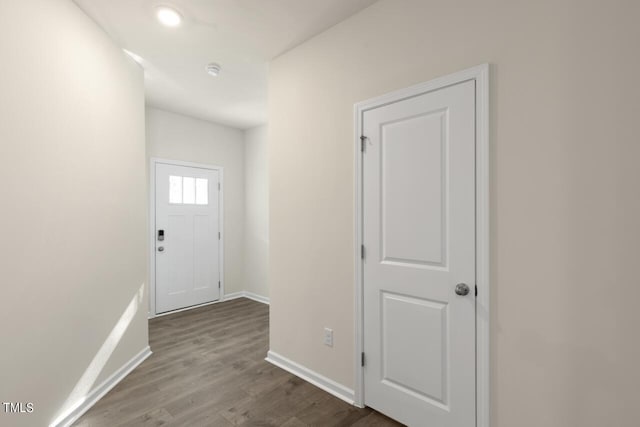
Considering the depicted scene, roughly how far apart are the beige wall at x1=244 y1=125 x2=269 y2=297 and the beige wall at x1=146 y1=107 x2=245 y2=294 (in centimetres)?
12

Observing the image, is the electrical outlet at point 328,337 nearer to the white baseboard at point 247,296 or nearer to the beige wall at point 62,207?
the beige wall at point 62,207

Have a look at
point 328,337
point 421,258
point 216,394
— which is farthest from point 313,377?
point 421,258

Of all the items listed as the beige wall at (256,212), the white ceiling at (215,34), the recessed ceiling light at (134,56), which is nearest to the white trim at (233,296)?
the beige wall at (256,212)

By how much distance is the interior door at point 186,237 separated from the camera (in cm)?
411

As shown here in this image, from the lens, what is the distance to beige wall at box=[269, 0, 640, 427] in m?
1.22

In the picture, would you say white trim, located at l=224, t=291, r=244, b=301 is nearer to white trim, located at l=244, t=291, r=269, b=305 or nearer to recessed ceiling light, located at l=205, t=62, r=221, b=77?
white trim, located at l=244, t=291, r=269, b=305

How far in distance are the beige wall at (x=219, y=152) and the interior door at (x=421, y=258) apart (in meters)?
3.22

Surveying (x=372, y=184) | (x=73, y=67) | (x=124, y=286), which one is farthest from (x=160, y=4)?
(x=124, y=286)

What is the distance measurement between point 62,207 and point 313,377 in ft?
7.01

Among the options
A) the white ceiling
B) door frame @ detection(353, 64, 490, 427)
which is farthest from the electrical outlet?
the white ceiling

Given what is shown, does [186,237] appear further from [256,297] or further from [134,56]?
[134,56]

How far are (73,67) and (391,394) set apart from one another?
2.99 meters

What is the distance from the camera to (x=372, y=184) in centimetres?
202

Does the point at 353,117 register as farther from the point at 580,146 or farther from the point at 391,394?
the point at 391,394
